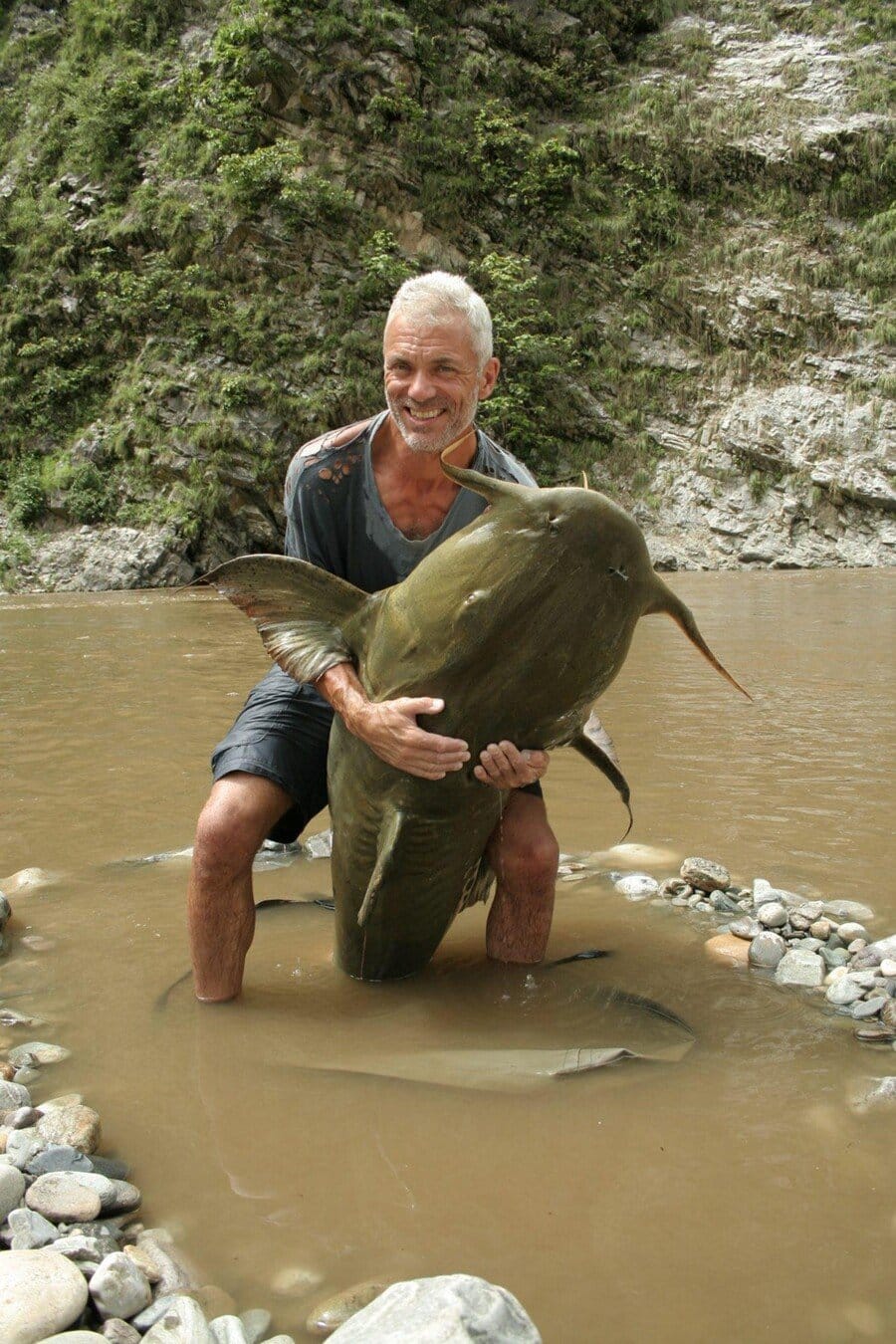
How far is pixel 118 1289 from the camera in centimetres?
130

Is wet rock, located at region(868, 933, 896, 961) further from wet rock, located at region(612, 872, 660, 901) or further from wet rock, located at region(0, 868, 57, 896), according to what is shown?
wet rock, located at region(0, 868, 57, 896)

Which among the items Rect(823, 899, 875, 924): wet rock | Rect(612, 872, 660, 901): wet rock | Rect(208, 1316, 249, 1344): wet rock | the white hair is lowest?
Rect(612, 872, 660, 901): wet rock

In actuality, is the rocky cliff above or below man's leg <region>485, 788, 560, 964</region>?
above

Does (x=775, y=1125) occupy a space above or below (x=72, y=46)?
below

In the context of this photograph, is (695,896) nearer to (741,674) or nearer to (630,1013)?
(630,1013)

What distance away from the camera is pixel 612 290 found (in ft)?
71.6

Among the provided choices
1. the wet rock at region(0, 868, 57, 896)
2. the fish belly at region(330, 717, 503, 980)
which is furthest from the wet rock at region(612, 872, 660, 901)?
the wet rock at region(0, 868, 57, 896)

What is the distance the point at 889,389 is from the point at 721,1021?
65.6ft

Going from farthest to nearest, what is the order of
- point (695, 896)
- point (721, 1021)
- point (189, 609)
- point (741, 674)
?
point (189, 609), point (741, 674), point (695, 896), point (721, 1021)

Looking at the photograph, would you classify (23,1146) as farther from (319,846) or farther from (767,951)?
(319,846)

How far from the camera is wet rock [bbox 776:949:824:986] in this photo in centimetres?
232

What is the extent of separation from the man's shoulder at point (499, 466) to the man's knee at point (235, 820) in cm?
92

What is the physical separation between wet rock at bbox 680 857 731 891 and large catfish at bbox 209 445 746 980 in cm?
68

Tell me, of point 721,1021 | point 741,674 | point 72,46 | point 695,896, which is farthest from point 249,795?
point 72,46
